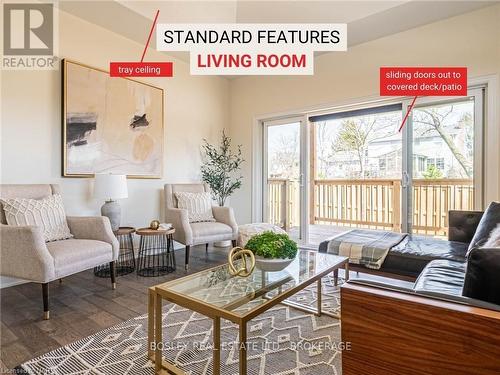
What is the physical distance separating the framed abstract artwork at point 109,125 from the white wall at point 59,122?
0.30 ft

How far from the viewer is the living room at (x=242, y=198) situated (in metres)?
1.20

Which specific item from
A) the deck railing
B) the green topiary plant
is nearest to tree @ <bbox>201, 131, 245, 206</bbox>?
the deck railing

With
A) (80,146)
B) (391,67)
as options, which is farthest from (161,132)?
(391,67)

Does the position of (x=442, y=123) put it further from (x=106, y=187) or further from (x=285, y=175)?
(x=106, y=187)

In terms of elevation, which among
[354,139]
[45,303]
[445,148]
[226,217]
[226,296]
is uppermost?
[354,139]

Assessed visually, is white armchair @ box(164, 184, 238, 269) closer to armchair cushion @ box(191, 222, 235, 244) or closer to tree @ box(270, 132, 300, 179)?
armchair cushion @ box(191, 222, 235, 244)

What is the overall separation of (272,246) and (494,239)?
1248mm

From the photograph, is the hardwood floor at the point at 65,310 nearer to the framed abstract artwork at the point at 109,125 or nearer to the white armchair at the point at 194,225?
the white armchair at the point at 194,225

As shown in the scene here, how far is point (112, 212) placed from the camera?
278 cm

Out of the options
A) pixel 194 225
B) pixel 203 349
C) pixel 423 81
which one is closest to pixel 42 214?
pixel 194 225

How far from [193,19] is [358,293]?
3237 millimetres

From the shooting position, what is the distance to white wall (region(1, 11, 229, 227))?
2.49 meters

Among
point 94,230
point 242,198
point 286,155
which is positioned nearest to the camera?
point 94,230

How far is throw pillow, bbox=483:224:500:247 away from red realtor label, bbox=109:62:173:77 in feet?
12.0
